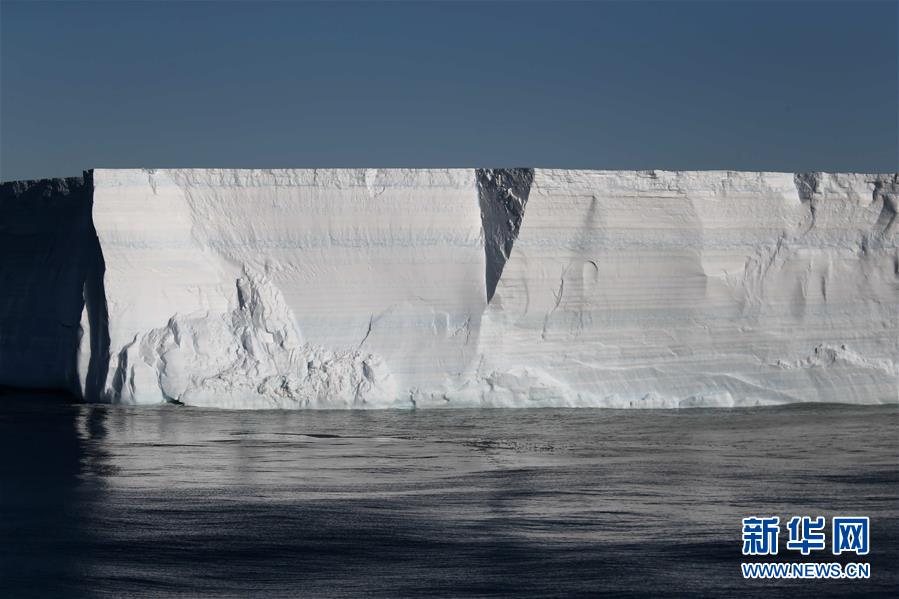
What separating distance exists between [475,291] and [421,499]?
21.8 ft

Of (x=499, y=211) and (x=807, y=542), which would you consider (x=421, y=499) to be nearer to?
(x=807, y=542)

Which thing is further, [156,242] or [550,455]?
[156,242]

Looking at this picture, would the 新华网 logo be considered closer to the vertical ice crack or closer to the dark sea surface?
the dark sea surface

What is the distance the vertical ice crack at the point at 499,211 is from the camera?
56.8 feet

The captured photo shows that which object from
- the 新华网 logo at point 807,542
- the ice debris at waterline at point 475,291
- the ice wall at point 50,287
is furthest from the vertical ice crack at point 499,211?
the 新华网 logo at point 807,542

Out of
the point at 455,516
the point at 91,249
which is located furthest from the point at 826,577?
the point at 91,249

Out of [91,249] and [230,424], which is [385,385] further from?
[91,249]

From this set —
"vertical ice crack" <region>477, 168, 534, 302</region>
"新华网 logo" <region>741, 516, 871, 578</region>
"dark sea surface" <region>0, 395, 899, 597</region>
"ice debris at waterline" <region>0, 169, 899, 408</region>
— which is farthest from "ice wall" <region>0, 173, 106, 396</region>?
"新华网 logo" <region>741, 516, 871, 578</region>

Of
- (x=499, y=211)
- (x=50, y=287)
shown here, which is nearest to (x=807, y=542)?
(x=499, y=211)

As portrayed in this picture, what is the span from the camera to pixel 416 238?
17531 mm

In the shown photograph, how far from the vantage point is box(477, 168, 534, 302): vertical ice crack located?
56.8ft

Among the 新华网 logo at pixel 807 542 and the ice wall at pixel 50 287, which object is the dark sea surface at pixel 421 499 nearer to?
the 新华网 logo at pixel 807 542

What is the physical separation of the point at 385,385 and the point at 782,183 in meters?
6.41

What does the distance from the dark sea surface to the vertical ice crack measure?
2175 millimetres
